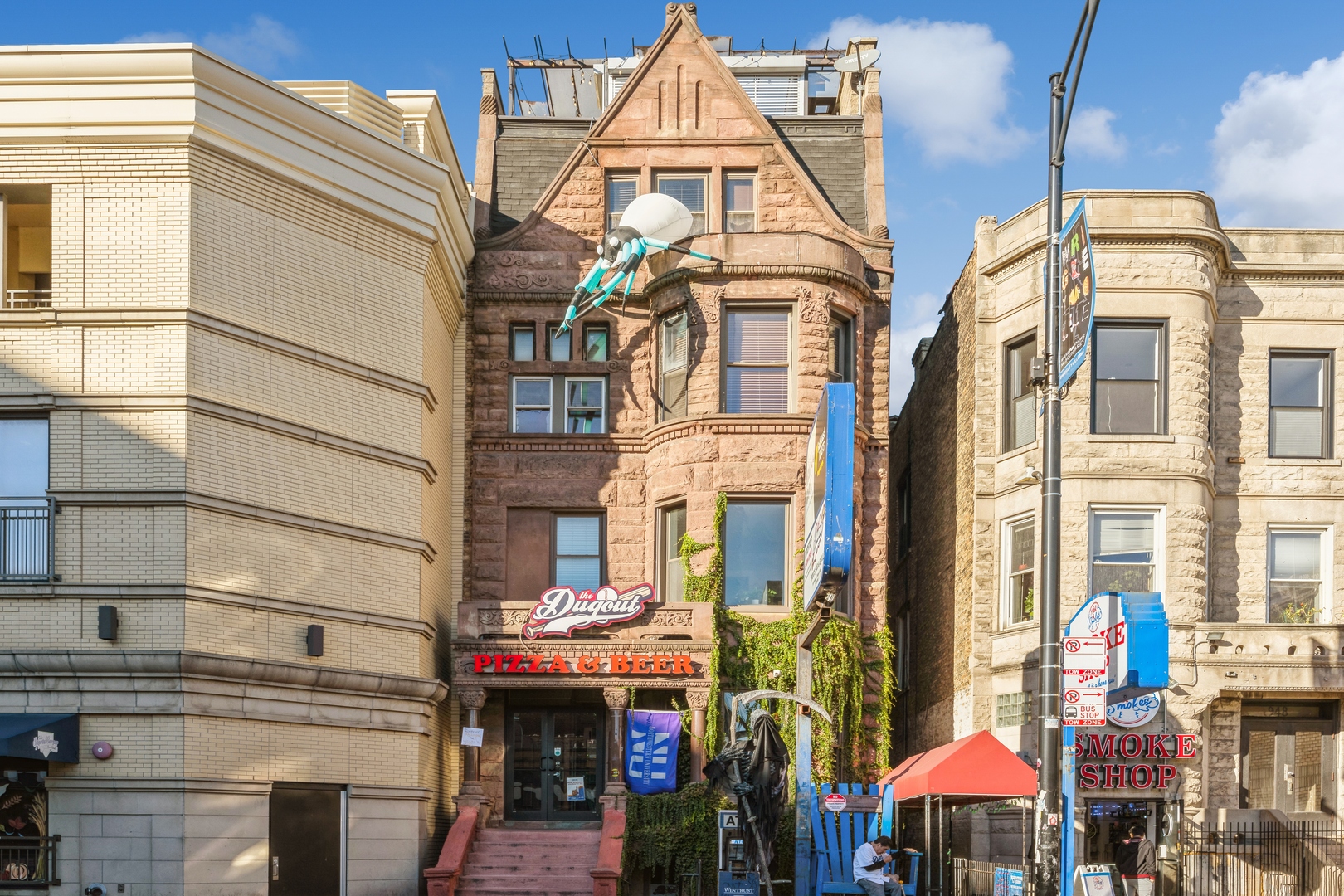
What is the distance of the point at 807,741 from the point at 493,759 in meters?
7.71

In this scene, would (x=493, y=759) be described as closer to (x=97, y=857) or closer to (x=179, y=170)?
(x=97, y=857)

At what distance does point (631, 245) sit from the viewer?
2712 centimetres

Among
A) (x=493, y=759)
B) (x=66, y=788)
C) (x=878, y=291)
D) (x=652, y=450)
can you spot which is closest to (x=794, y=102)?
(x=878, y=291)

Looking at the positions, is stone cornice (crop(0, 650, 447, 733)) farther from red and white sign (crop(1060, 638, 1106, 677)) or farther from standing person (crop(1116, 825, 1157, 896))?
standing person (crop(1116, 825, 1157, 896))

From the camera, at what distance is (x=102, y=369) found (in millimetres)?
21141

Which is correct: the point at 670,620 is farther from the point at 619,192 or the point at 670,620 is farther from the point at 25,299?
the point at 25,299

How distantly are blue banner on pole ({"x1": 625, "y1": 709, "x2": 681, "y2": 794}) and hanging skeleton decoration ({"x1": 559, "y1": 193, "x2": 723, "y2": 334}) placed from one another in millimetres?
7489

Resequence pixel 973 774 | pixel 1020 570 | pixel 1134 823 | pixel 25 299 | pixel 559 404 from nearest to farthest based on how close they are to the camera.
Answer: pixel 973 774
pixel 25 299
pixel 1134 823
pixel 1020 570
pixel 559 404

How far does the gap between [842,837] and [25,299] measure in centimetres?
1515

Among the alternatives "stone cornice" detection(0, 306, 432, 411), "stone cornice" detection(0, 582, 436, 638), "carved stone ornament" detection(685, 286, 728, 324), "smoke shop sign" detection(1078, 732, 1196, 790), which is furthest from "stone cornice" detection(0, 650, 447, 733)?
"smoke shop sign" detection(1078, 732, 1196, 790)

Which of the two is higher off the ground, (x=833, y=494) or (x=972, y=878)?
(x=833, y=494)

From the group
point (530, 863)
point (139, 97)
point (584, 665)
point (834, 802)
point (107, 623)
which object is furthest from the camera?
point (584, 665)

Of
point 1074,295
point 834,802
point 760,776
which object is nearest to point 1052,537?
point 1074,295

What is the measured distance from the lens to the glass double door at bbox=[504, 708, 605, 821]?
88.0 feet
